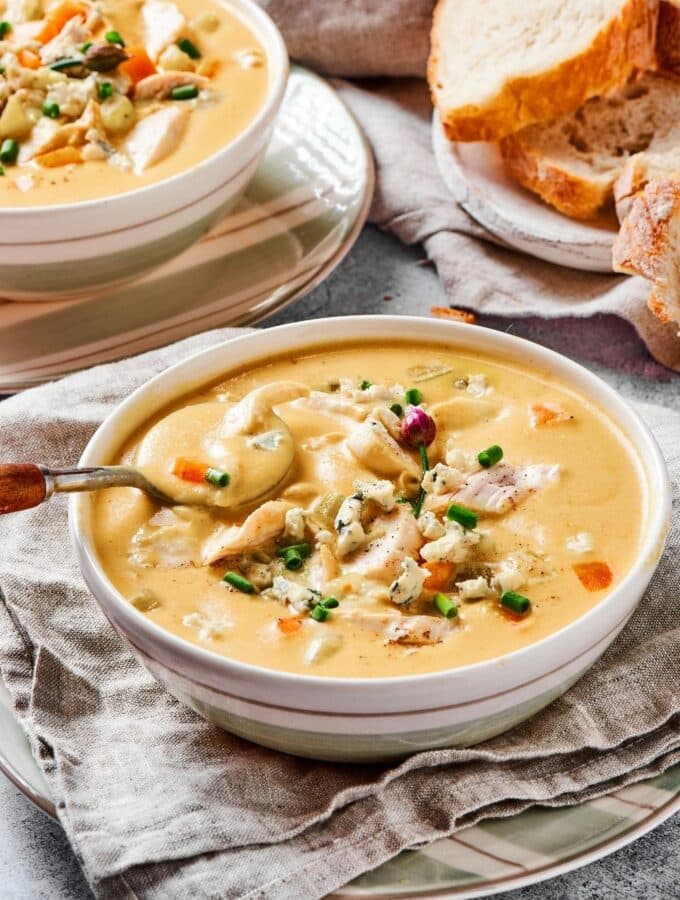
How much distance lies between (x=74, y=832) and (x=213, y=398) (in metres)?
0.92

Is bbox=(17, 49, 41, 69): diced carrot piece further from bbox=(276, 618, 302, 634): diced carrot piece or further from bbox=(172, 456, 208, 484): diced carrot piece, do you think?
bbox=(276, 618, 302, 634): diced carrot piece

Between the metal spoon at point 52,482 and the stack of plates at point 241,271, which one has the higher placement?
the metal spoon at point 52,482

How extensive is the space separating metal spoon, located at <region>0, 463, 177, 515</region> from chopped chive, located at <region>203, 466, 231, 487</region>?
0.08m

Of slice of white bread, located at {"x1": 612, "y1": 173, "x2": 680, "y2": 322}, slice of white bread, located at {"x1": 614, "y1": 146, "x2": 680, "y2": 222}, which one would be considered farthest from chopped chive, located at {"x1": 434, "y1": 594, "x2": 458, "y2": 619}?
slice of white bread, located at {"x1": 614, "y1": 146, "x2": 680, "y2": 222}

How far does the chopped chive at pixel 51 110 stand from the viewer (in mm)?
3506

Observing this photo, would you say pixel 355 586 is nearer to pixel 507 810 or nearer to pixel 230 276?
pixel 507 810

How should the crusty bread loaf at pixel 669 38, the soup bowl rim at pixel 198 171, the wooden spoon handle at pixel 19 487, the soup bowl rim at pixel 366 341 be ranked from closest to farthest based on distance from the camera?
1. the soup bowl rim at pixel 366 341
2. the wooden spoon handle at pixel 19 487
3. the soup bowl rim at pixel 198 171
4. the crusty bread loaf at pixel 669 38

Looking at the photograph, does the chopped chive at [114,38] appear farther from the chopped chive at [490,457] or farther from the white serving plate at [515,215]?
the chopped chive at [490,457]

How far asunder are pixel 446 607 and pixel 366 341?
83 centimetres

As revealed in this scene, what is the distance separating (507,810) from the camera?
202cm

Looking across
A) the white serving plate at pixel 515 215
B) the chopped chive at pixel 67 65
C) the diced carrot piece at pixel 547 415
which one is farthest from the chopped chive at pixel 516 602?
the chopped chive at pixel 67 65

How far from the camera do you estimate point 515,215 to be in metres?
3.70

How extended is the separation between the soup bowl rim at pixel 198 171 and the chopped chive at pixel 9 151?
0.25 m

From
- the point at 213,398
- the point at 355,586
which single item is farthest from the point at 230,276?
the point at 355,586
